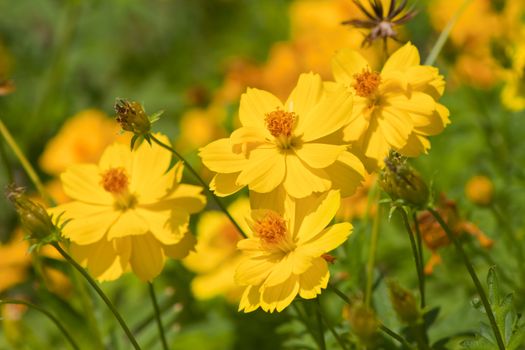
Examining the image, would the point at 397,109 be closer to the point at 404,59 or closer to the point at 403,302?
the point at 404,59

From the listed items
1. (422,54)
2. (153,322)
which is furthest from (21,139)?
(422,54)

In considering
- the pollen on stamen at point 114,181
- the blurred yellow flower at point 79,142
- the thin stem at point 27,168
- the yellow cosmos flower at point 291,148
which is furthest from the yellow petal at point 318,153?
the blurred yellow flower at point 79,142

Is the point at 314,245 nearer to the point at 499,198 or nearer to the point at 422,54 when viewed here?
the point at 499,198

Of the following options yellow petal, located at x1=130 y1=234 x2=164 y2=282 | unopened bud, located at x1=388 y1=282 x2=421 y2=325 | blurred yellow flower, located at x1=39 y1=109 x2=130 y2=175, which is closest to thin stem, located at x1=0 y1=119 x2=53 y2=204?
yellow petal, located at x1=130 y1=234 x2=164 y2=282

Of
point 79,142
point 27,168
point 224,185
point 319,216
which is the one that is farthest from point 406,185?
point 79,142

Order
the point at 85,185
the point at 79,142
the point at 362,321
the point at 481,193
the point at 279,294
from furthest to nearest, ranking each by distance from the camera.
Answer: the point at 79,142 → the point at 481,193 → the point at 85,185 → the point at 279,294 → the point at 362,321

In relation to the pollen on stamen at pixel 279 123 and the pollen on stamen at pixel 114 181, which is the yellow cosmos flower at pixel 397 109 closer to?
the pollen on stamen at pixel 279 123
